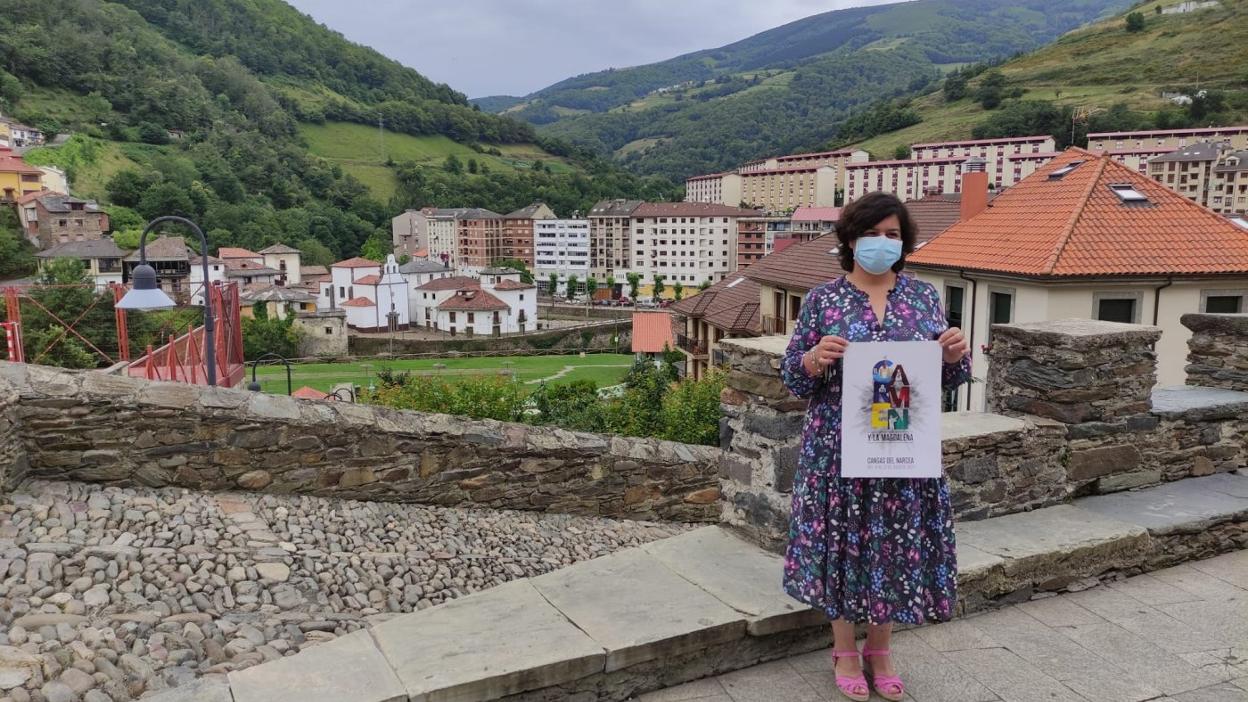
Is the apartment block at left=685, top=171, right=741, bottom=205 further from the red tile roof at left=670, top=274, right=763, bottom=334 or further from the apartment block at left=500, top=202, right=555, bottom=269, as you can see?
the red tile roof at left=670, top=274, right=763, bottom=334

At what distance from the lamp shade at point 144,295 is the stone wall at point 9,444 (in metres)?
3.92

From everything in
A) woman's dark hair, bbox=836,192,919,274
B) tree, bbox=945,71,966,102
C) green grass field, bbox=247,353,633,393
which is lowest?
green grass field, bbox=247,353,633,393

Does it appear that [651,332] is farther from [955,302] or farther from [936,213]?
[955,302]

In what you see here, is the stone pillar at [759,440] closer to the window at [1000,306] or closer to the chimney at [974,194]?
the window at [1000,306]

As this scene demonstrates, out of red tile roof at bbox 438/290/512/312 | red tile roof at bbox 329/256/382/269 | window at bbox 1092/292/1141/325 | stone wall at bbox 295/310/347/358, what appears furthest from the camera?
red tile roof at bbox 329/256/382/269

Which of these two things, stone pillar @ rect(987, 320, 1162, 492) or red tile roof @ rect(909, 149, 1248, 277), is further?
red tile roof @ rect(909, 149, 1248, 277)

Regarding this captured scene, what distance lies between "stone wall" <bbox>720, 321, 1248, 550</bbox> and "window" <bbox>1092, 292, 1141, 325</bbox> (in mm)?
12725

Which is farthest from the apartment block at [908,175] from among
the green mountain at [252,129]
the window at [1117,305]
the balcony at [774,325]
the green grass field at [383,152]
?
the window at [1117,305]

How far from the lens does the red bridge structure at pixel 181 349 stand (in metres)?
10.7

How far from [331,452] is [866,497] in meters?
5.00

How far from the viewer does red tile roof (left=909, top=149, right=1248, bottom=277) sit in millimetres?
16969

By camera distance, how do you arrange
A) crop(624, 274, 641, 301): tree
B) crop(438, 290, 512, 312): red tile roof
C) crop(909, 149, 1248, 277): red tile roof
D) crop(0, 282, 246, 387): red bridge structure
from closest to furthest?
crop(0, 282, 246, 387): red bridge structure < crop(909, 149, 1248, 277): red tile roof < crop(438, 290, 512, 312): red tile roof < crop(624, 274, 641, 301): tree

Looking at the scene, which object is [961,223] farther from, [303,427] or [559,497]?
[303,427]

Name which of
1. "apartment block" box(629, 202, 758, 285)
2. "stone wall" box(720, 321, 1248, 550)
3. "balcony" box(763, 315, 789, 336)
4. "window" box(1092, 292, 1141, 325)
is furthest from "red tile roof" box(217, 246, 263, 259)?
"stone wall" box(720, 321, 1248, 550)
